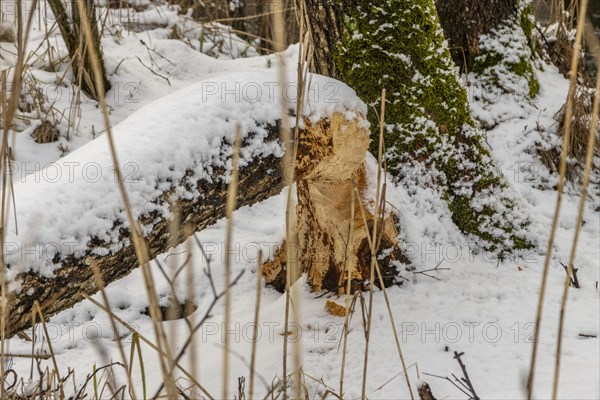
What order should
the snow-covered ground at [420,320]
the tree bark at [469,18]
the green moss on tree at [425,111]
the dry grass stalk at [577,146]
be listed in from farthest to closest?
1. the tree bark at [469,18]
2. the dry grass stalk at [577,146]
3. the green moss on tree at [425,111]
4. the snow-covered ground at [420,320]

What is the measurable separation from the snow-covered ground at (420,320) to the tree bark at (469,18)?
2.82ft

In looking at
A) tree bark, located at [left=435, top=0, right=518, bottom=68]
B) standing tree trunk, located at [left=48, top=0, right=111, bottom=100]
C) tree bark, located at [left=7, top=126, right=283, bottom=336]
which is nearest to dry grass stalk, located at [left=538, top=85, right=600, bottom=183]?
tree bark, located at [left=435, top=0, right=518, bottom=68]

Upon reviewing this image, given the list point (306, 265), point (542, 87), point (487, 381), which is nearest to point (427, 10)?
point (306, 265)

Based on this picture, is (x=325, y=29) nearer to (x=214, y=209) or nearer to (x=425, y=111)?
(x=425, y=111)

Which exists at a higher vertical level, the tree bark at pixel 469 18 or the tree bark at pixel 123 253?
the tree bark at pixel 469 18

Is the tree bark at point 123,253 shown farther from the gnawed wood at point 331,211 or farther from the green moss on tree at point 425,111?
the green moss on tree at point 425,111

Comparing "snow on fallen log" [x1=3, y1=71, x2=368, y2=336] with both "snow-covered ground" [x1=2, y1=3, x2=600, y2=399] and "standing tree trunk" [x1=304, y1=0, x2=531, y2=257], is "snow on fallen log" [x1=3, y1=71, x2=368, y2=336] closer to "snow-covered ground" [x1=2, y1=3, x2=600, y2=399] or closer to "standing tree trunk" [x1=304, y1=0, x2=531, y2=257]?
"snow-covered ground" [x1=2, y1=3, x2=600, y2=399]

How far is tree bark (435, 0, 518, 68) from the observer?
11.0ft

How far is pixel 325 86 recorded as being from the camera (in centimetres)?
202

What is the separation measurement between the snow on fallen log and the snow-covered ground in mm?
94

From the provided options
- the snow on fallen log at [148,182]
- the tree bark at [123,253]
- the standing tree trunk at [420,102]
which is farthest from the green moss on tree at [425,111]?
the tree bark at [123,253]

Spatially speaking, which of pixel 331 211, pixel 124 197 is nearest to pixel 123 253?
pixel 331 211

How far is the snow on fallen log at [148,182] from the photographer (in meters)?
1.46

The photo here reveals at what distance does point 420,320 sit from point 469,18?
79.8 inches
